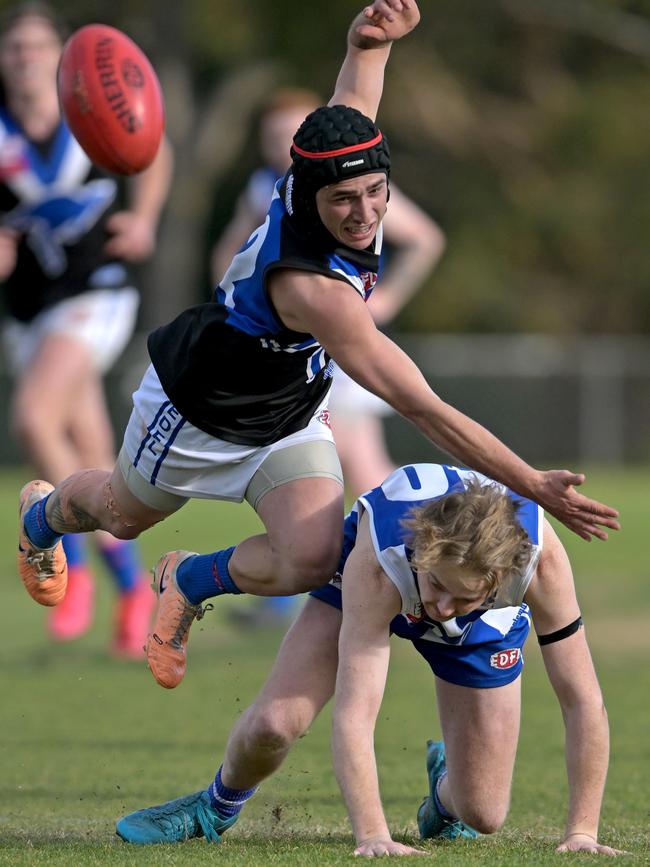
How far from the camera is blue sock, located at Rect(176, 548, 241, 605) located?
480cm

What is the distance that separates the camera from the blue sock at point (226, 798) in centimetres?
438

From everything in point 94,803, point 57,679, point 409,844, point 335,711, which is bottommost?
point 57,679

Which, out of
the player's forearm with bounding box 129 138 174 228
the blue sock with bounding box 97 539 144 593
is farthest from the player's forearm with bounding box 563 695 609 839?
the player's forearm with bounding box 129 138 174 228

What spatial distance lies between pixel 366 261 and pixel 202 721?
2.50 m

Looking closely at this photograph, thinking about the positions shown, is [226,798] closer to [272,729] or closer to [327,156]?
[272,729]

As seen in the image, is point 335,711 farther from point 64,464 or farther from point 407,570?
point 64,464

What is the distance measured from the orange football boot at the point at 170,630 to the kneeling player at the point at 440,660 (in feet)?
1.50

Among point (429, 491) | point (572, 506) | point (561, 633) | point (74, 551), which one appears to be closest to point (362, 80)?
point (429, 491)

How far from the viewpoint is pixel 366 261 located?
4.35 meters

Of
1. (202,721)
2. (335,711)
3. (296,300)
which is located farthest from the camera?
(202,721)

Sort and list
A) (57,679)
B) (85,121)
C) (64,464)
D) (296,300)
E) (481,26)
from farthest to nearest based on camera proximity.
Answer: (481,26) → (64,464) → (57,679) → (85,121) → (296,300)

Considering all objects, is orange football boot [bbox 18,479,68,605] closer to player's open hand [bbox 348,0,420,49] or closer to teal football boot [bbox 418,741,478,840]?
teal football boot [bbox 418,741,478,840]

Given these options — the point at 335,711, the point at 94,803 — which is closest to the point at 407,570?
the point at 335,711

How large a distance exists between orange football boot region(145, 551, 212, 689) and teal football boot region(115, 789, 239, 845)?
0.44 m
